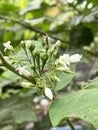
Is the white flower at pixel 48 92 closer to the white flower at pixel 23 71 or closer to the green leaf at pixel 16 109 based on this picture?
the white flower at pixel 23 71

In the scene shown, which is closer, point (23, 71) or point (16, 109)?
point (23, 71)

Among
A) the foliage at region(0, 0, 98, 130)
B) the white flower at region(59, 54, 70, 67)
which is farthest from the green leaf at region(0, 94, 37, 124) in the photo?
the white flower at region(59, 54, 70, 67)

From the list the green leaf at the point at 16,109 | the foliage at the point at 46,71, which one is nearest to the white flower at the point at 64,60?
the foliage at the point at 46,71

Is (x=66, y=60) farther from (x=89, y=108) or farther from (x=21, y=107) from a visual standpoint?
(x=21, y=107)

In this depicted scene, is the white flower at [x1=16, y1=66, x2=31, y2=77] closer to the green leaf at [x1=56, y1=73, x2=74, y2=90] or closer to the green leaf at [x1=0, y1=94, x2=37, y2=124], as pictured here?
the green leaf at [x1=56, y1=73, x2=74, y2=90]

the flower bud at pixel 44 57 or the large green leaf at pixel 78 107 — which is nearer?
the large green leaf at pixel 78 107

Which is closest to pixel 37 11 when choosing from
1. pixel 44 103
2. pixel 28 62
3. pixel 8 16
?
pixel 8 16

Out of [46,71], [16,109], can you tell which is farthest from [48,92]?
[16,109]

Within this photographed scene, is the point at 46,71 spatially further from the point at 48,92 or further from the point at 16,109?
the point at 16,109
